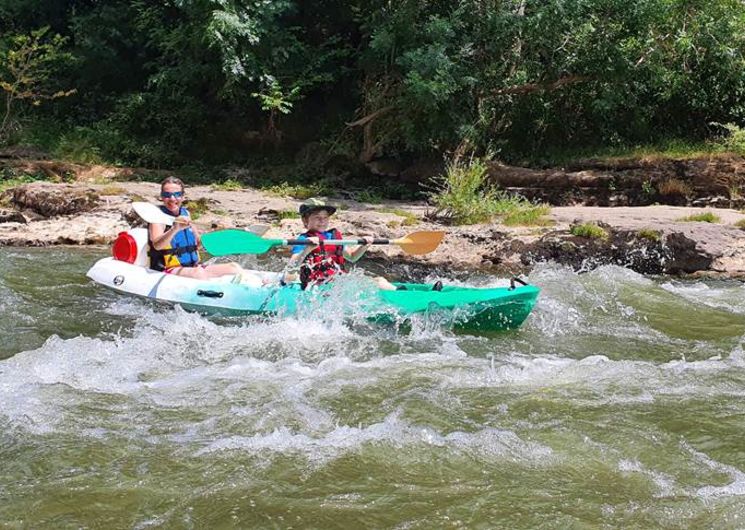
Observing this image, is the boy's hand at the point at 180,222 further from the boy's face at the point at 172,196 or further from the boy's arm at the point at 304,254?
the boy's arm at the point at 304,254

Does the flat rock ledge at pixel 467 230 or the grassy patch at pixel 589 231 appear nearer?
the flat rock ledge at pixel 467 230

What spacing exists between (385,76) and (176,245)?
726 cm

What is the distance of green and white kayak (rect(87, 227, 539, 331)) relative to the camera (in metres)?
4.76

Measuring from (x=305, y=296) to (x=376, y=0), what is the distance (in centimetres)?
878

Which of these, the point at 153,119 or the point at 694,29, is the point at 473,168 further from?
the point at 153,119

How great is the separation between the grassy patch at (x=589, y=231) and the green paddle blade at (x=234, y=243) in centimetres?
371

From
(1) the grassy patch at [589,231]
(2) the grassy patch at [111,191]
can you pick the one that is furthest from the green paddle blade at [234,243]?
(2) the grassy patch at [111,191]

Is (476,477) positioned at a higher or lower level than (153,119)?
lower

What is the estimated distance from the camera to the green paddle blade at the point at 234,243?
5680mm

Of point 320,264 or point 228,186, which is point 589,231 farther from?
point 228,186

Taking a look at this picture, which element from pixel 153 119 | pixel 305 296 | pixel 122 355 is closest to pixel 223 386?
pixel 122 355

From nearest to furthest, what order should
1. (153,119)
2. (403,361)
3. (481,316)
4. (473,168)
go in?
(403,361) < (481,316) < (473,168) < (153,119)

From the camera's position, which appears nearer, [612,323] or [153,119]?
[612,323]

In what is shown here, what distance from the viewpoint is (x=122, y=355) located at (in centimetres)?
408
